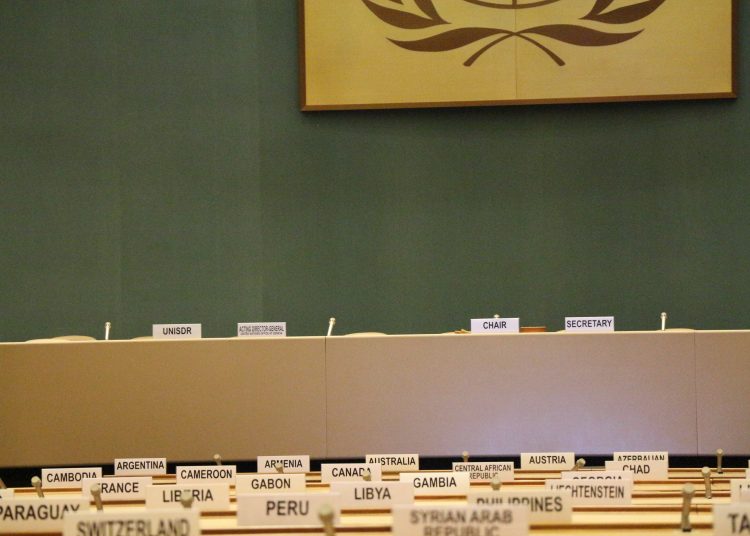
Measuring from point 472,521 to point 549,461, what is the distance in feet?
8.35

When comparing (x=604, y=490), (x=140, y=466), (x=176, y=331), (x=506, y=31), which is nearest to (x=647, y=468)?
(x=604, y=490)

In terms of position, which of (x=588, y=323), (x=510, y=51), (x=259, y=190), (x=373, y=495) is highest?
(x=510, y=51)

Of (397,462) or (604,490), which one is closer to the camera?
(604,490)

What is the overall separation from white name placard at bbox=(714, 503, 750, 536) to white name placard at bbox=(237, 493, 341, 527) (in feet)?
3.08

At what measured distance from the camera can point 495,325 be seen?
5609mm

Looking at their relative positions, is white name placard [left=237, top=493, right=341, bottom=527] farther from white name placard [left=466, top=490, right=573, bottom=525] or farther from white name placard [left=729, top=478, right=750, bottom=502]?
white name placard [left=729, top=478, right=750, bottom=502]

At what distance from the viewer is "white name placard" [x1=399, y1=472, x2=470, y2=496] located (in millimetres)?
3275

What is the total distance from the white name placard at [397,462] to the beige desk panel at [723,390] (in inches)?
65.7

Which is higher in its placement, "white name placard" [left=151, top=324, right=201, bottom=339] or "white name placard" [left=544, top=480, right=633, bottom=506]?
"white name placard" [left=151, top=324, right=201, bottom=339]

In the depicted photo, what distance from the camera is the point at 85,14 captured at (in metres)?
7.72

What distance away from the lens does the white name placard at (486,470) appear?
12.7 ft

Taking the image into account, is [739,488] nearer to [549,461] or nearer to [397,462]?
[549,461]

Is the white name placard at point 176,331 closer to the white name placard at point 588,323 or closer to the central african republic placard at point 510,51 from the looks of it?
the white name placard at point 588,323

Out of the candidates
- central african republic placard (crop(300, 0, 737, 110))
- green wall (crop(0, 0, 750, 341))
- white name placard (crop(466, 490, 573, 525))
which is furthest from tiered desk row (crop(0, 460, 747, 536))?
central african republic placard (crop(300, 0, 737, 110))
